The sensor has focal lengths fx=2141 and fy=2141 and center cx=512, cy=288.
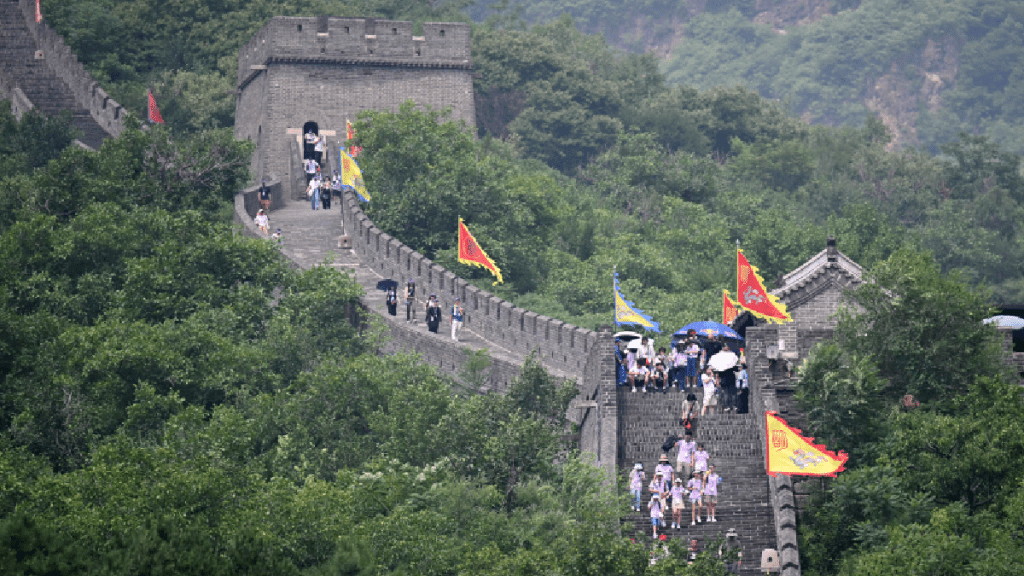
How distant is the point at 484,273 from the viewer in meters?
54.3

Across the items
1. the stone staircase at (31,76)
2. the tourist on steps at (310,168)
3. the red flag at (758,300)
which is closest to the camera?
the red flag at (758,300)

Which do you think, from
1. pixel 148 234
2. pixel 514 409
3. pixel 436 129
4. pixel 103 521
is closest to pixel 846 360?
pixel 514 409

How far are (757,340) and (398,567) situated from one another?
9.61 meters

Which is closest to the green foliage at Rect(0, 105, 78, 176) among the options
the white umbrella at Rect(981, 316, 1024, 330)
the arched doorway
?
the arched doorway

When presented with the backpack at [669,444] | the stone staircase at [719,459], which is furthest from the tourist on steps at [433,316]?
the backpack at [669,444]

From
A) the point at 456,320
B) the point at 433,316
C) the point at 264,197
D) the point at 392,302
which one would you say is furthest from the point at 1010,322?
the point at 264,197

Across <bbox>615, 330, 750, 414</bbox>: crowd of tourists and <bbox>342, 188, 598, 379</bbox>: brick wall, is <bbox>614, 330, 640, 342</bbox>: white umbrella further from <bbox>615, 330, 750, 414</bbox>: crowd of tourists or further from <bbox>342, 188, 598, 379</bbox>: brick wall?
<bbox>342, 188, 598, 379</bbox>: brick wall

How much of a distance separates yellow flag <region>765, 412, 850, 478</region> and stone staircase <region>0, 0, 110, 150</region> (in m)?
34.0

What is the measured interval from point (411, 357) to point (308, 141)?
759 inches

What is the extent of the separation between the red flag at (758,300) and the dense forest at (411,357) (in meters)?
1.65

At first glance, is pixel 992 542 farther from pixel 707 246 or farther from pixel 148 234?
pixel 707 246

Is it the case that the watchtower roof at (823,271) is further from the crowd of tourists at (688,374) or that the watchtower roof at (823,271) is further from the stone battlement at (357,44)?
the stone battlement at (357,44)

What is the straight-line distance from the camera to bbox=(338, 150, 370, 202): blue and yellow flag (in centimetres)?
5556

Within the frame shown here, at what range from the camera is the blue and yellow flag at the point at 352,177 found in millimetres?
55562
